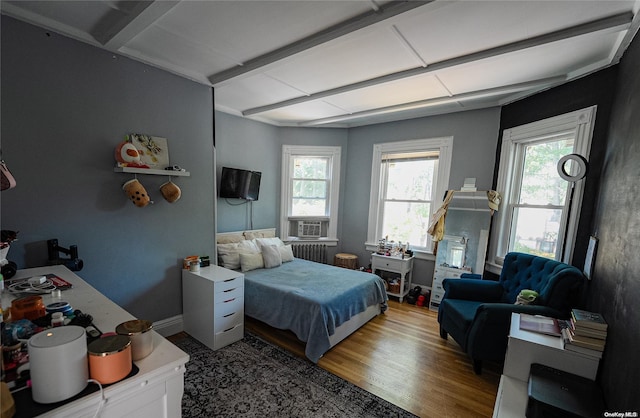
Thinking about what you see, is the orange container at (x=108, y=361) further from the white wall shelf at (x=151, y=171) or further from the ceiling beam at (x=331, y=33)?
the ceiling beam at (x=331, y=33)

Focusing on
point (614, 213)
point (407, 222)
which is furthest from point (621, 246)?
point (407, 222)

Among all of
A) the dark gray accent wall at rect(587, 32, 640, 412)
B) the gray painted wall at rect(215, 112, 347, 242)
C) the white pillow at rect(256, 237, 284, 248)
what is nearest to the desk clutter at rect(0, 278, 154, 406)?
the dark gray accent wall at rect(587, 32, 640, 412)

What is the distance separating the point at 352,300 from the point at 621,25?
2774 mm

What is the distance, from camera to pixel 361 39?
1.86 m

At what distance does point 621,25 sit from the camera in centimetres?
157

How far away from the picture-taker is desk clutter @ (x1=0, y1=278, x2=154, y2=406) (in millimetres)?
690

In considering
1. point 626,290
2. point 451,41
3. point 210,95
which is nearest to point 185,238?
point 210,95

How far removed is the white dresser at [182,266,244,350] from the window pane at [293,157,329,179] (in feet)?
7.27

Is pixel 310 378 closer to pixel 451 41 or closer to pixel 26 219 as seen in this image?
pixel 26 219

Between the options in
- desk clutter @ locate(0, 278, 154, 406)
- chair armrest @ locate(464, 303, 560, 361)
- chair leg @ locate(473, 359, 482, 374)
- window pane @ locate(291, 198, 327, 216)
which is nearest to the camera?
desk clutter @ locate(0, 278, 154, 406)

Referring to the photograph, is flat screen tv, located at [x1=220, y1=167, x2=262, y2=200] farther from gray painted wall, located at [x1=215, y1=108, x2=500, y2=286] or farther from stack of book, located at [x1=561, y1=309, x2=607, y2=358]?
stack of book, located at [x1=561, y1=309, x2=607, y2=358]

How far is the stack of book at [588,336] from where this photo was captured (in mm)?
1425

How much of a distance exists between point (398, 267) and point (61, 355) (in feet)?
11.4

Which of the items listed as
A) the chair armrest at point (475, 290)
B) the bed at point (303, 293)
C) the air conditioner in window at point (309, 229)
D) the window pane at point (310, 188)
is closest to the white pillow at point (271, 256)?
the bed at point (303, 293)
